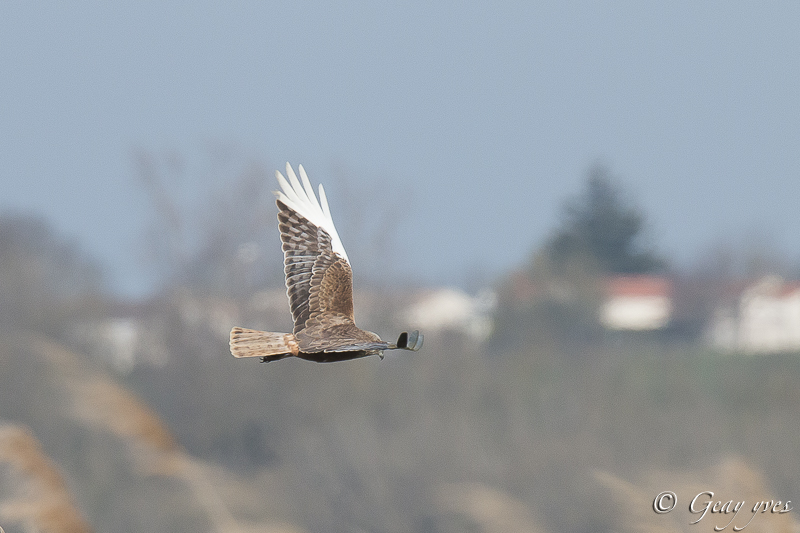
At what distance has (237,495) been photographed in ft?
16.5

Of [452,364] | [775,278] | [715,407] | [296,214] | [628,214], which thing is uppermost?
[628,214]

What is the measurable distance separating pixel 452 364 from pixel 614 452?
634 centimetres

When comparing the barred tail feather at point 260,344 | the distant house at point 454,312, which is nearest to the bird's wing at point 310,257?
the barred tail feather at point 260,344

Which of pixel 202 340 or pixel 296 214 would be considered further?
pixel 202 340

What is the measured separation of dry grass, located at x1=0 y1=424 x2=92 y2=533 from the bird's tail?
198 cm

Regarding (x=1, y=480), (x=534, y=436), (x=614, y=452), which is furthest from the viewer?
(x=534, y=436)

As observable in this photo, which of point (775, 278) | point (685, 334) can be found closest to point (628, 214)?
point (775, 278)

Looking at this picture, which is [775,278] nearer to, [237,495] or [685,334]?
[685,334]

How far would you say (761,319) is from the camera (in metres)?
22.4

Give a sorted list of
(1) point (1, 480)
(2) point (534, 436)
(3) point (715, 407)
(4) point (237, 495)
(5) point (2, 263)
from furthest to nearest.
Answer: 1. (5) point (2, 263)
2. (3) point (715, 407)
3. (2) point (534, 436)
4. (1) point (1, 480)
5. (4) point (237, 495)

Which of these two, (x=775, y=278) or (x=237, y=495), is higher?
(x=775, y=278)

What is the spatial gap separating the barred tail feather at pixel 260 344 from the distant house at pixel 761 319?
1782 cm

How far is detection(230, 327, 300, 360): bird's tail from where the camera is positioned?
2389mm

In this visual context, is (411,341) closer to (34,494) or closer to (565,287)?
(34,494)
